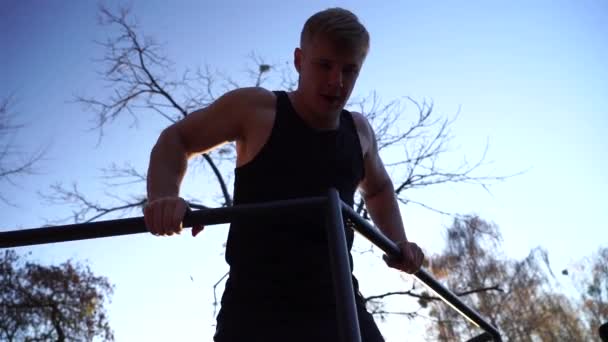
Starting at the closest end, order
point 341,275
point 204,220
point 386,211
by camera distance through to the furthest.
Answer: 1. point 341,275
2. point 204,220
3. point 386,211

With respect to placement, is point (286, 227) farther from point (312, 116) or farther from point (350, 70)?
point (350, 70)

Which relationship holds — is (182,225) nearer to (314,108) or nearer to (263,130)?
(263,130)

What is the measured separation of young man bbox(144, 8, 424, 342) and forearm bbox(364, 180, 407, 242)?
0.27 metres

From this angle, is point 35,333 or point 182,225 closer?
point 182,225

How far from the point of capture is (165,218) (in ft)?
3.29

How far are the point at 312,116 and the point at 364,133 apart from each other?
30cm

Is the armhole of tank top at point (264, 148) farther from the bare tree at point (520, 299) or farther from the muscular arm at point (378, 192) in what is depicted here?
the bare tree at point (520, 299)

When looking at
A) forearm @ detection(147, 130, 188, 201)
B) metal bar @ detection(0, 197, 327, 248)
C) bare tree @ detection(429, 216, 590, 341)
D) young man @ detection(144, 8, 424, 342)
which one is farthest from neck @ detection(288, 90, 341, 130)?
bare tree @ detection(429, 216, 590, 341)

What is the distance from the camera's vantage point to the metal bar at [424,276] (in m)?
1.04

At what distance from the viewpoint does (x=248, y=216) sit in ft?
3.10

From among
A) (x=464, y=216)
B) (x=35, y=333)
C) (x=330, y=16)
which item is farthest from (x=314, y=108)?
(x=35, y=333)

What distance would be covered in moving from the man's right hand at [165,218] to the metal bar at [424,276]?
0.33m

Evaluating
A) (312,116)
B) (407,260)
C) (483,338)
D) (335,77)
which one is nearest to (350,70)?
(335,77)

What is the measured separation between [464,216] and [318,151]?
289 inches
